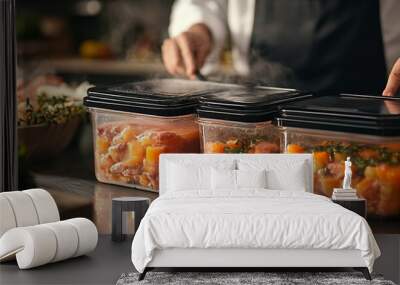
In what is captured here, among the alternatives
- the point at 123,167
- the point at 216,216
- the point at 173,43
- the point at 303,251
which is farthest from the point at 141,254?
the point at 173,43

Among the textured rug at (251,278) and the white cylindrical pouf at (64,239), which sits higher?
the white cylindrical pouf at (64,239)

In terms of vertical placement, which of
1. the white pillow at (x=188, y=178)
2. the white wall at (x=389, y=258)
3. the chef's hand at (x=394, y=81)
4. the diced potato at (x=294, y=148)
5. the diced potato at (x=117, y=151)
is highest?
the chef's hand at (x=394, y=81)

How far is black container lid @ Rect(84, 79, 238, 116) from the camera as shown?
600 cm

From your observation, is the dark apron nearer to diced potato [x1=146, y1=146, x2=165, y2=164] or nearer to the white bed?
diced potato [x1=146, y1=146, x2=165, y2=164]

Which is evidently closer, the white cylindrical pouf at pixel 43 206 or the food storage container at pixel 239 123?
the white cylindrical pouf at pixel 43 206

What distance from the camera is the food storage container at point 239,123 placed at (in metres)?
5.87

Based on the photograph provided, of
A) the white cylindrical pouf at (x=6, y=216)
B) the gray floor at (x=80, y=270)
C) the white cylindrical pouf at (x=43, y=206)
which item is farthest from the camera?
the white cylindrical pouf at (x=43, y=206)

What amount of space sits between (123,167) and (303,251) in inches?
69.5

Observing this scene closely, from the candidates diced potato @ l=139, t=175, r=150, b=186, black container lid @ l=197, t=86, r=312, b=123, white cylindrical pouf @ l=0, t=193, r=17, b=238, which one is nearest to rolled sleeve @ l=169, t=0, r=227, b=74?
black container lid @ l=197, t=86, r=312, b=123

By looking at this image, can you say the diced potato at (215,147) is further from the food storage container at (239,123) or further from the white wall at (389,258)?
the white wall at (389,258)

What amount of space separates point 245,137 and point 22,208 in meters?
1.55

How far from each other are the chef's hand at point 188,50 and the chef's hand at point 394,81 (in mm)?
1287

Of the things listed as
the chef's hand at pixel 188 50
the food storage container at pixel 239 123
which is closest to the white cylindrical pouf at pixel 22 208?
the food storage container at pixel 239 123

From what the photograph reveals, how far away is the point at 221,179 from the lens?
18.3 ft
